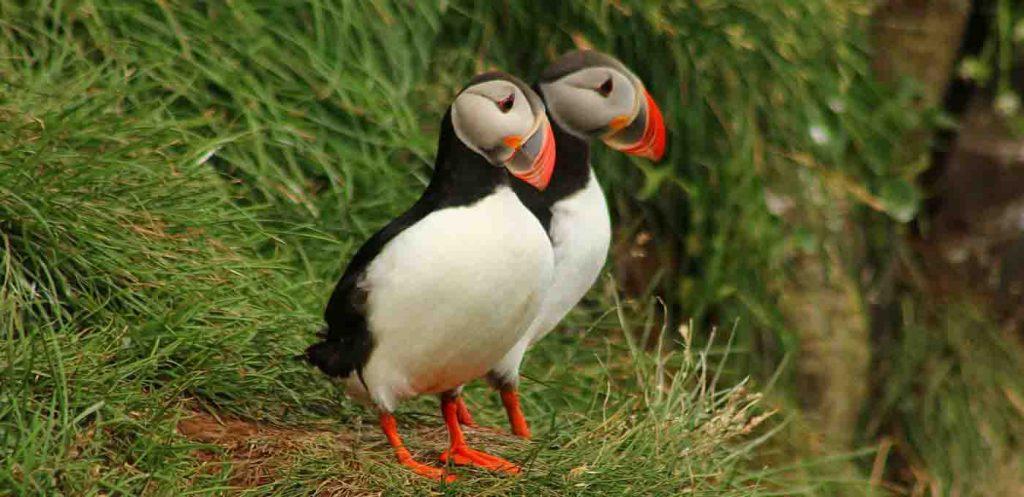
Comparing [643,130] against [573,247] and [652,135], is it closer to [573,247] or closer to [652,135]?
[652,135]

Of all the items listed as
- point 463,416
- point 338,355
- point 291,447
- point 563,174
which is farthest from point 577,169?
point 291,447

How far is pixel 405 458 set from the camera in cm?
303

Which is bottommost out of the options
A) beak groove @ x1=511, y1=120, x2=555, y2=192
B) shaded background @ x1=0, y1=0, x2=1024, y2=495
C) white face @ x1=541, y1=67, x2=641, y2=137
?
shaded background @ x1=0, y1=0, x2=1024, y2=495

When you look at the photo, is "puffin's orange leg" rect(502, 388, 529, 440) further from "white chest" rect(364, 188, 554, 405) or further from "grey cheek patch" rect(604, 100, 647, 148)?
"grey cheek patch" rect(604, 100, 647, 148)

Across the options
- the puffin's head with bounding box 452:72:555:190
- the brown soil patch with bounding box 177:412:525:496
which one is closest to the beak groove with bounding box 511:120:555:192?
the puffin's head with bounding box 452:72:555:190

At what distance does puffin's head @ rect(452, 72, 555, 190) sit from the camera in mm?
2932

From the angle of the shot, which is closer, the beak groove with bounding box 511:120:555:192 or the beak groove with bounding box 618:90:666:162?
the beak groove with bounding box 511:120:555:192

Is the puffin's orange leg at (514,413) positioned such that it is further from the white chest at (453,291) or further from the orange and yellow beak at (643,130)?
the orange and yellow beak at (643,130)

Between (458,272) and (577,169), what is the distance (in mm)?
676

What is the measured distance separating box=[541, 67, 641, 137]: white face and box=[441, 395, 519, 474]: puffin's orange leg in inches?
→ 27.0

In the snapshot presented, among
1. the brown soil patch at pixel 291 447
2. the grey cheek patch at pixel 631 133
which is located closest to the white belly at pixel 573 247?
the grey cheek patch at pixel 631 133

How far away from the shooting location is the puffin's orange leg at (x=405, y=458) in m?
2.97

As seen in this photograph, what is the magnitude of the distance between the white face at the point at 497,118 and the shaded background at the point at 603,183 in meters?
0.69

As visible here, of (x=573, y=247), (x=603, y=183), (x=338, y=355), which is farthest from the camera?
(x=603, y=183)
